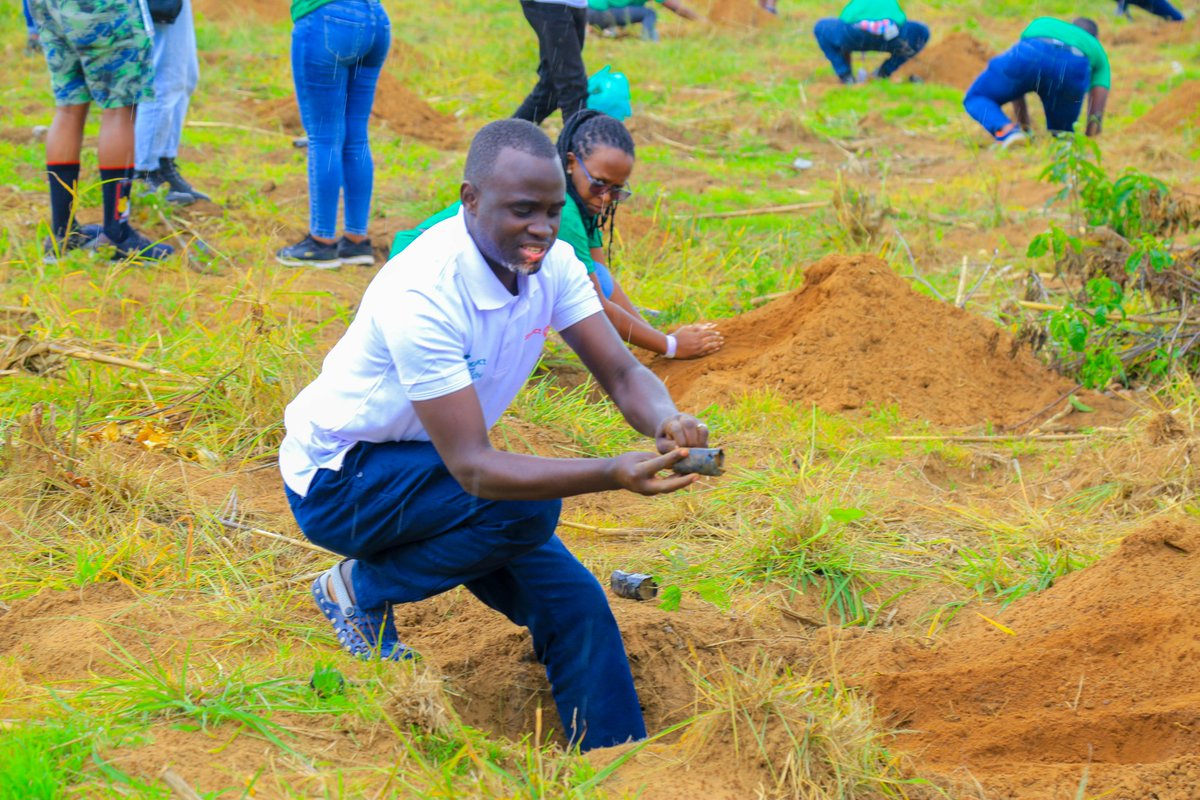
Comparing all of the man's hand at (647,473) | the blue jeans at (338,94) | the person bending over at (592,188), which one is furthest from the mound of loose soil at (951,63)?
the man's hand at (647,473)

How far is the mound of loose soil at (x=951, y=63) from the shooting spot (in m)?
11.8

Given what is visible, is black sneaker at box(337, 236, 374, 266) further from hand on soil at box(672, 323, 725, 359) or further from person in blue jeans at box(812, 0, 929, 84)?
person in blue jeans at box(812, 0, 929, 84)

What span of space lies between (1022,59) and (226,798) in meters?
8.63

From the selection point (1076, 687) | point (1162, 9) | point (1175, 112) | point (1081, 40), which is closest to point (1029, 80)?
point (1081, 40)

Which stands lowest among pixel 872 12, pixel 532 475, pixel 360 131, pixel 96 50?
pixel 872 12

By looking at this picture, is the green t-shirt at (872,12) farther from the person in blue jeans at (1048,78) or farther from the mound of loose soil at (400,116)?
the mound of loose soil at (400,116)

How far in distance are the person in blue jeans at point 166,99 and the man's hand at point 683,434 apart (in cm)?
439

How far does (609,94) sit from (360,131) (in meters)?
1.37

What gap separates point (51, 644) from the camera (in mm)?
2770

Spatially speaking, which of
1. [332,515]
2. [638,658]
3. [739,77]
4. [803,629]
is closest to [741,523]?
[803,629]

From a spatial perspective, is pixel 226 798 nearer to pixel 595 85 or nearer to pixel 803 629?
pixel 803 629

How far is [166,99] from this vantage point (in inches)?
243

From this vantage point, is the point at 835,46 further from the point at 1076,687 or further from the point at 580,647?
the point at 580,647

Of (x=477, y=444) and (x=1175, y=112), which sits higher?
(x=477, y=444)
